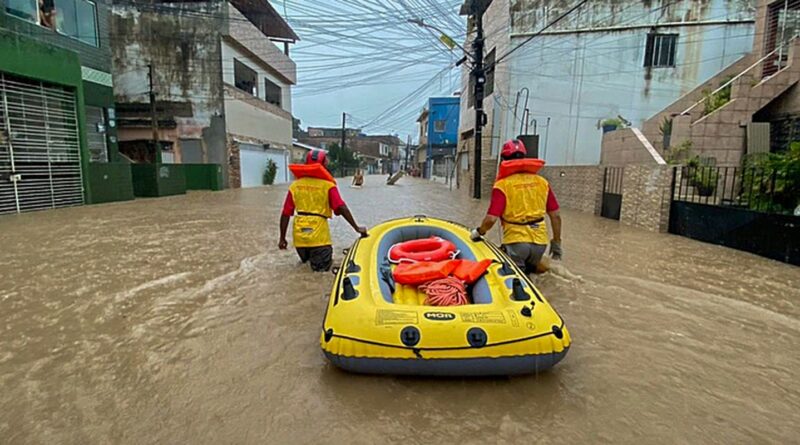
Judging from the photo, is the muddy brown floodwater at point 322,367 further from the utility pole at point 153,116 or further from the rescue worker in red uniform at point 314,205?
the utility pole at point 153,116

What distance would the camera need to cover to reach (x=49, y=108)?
10375mm

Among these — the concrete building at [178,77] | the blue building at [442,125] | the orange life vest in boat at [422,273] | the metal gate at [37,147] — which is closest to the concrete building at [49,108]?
the metal gate at [37,147]

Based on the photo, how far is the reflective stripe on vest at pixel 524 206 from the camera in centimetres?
384

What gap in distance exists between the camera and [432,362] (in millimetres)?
2256

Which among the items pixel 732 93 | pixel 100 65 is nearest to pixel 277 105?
pixel 100 65

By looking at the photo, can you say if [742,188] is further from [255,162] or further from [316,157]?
[255,162]

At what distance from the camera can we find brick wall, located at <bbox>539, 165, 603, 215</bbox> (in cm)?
1039

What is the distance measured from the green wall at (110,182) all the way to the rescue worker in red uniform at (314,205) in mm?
10142

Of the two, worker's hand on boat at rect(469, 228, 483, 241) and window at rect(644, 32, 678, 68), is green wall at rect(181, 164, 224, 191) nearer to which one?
worker's hand on boat at rect(469, 228, 483, 241)

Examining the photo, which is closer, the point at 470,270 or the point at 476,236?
the point at 470,270

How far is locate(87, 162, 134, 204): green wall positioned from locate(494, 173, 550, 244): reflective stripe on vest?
40.1 feet

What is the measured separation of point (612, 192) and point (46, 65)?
1368 cm

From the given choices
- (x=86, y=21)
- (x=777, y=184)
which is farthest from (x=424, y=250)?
(x=86, y=21)

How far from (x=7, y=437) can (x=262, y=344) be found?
1330mm
